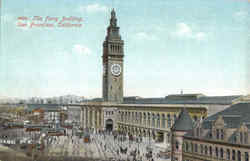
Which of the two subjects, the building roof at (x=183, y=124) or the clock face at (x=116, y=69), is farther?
the clock face at (x=116, y=69)

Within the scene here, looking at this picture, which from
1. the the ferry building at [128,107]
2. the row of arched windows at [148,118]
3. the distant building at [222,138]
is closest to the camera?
the distant building at [222,138]

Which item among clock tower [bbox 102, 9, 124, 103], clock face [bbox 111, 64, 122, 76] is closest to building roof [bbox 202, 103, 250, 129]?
clock tower [bbox 102, 9, 124, 103]

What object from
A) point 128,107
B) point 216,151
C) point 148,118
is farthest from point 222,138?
point 128,107

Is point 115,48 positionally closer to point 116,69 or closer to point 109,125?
point 116,69

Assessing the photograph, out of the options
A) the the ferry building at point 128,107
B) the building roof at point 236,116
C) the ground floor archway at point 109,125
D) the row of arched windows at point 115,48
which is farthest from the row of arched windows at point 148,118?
the building roof at point 236,116

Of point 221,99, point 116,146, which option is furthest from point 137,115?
point 221,99

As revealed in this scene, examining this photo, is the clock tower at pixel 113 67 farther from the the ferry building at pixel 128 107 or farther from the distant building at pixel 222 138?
the distant building at pixel 222 138

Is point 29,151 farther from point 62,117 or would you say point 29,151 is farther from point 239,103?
point 62,117
